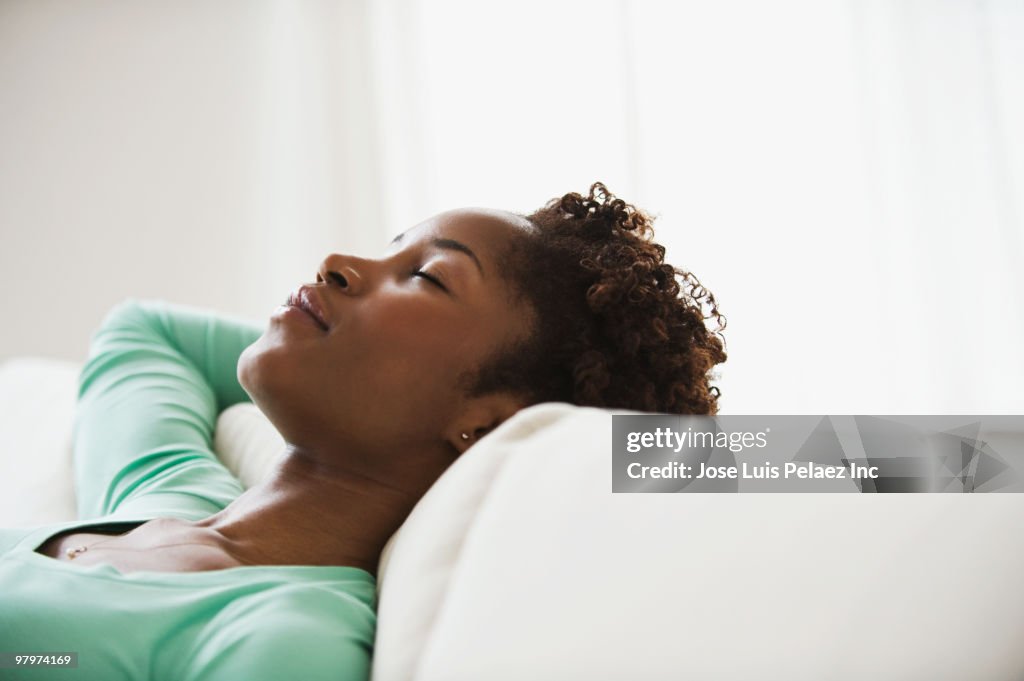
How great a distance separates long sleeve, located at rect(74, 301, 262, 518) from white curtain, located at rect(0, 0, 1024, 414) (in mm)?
1500

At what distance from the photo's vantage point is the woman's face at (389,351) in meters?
A: 0.95

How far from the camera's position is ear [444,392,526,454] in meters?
0.97

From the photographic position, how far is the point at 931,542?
1.93 ft

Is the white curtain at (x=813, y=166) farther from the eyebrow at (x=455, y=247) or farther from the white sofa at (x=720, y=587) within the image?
the white sofa at (x=720, y=587)

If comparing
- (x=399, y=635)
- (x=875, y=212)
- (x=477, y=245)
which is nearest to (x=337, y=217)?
(x=875, y=212)

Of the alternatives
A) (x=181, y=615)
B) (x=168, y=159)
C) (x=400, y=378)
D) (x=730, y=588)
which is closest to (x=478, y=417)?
(x=400, y=378)

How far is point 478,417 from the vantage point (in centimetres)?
98

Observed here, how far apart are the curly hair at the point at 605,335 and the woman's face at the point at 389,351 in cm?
2

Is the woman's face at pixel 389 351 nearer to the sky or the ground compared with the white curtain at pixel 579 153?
nearer to the ground

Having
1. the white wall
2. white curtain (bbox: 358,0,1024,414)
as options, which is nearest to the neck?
white curtain (bbox: 358,0,1024,414)

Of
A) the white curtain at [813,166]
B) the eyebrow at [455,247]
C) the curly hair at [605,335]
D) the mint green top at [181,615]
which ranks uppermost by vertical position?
the white curtain at [813,166]

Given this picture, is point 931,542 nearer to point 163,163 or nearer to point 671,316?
point 671,316

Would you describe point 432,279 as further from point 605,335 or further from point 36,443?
point 36,443

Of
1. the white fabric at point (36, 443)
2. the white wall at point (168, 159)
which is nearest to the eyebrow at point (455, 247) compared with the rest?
the white fabric at point (36, 443)
